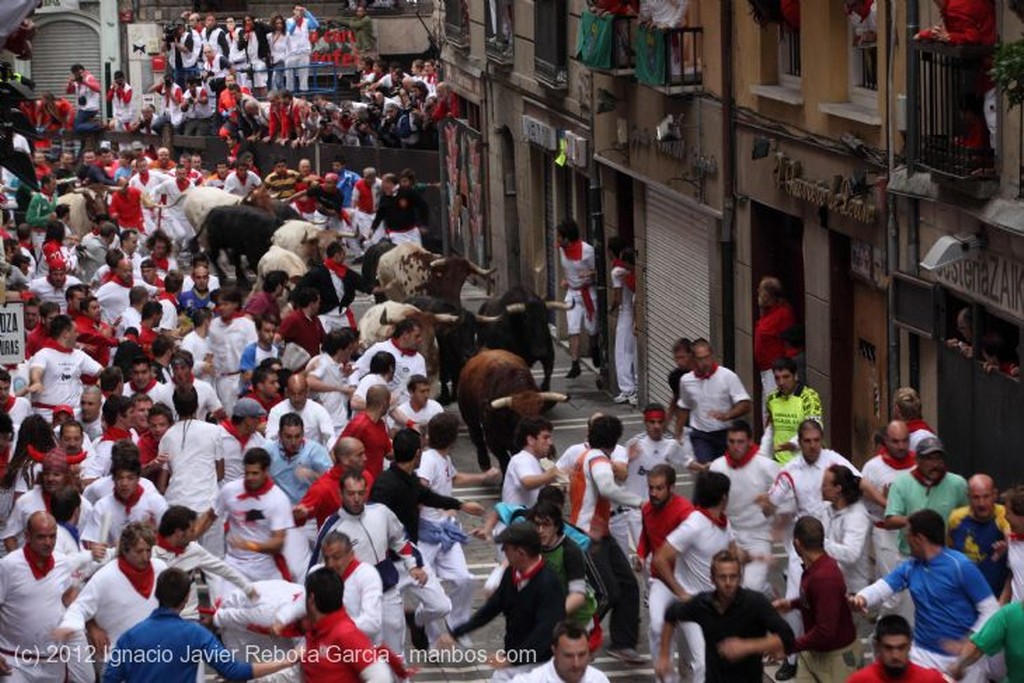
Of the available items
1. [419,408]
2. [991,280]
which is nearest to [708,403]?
[419,408]

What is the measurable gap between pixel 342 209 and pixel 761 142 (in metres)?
13.5

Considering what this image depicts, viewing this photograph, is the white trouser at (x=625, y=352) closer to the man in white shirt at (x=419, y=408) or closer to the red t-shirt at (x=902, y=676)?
the man in white shirt at (x=419, y=408)

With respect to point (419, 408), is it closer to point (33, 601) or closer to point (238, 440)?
point (238, 440)

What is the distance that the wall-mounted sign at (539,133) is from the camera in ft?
94.5

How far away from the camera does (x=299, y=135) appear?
41.1m

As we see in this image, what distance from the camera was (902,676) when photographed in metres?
10.6

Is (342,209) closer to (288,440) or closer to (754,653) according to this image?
(288,440)

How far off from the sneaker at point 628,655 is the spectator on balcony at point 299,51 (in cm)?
3189

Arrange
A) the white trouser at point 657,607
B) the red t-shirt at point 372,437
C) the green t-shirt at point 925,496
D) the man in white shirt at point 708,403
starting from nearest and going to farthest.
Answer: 1. the white trouser at point 657,607
2. the green t-shirt at point 925,496
3. the red t-shirt at point 372,437
4. the man in white shirt at point 708,403

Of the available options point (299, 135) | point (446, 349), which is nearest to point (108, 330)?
point (446, 349)

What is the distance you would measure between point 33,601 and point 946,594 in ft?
16.0

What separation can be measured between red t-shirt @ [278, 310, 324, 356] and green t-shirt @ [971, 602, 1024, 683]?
990cm

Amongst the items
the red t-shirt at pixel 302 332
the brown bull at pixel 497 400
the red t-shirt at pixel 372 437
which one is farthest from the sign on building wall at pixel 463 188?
the red t-shirt at pixel 372 437

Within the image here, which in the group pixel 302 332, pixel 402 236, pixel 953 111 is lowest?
pixel 402 236
